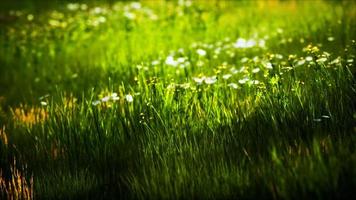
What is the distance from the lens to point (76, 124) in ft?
12.5

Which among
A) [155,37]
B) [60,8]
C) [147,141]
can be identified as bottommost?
[147,141]

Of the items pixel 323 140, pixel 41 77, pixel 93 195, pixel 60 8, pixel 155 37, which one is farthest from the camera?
pixel 60 8

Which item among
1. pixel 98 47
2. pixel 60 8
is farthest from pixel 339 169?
pixel 60 8

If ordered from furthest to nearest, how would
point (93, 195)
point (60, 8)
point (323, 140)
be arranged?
point (60, 8)
point (93, 195)
point (323, 140)

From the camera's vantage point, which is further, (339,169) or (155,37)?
(155,37)

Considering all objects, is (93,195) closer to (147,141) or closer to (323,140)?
(147,141)

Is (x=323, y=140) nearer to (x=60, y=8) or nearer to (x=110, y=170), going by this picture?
(x=110, y=170)

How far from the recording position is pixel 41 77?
6.47 metres

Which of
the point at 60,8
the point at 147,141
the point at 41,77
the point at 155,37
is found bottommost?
the point at 147,141

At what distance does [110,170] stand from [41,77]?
341 centimetres

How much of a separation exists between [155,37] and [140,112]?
3.32 m

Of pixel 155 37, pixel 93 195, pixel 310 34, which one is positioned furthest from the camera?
pixel 155 37

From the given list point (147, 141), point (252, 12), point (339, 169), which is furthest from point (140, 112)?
point (252, 12)

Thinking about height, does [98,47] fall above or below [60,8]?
below
